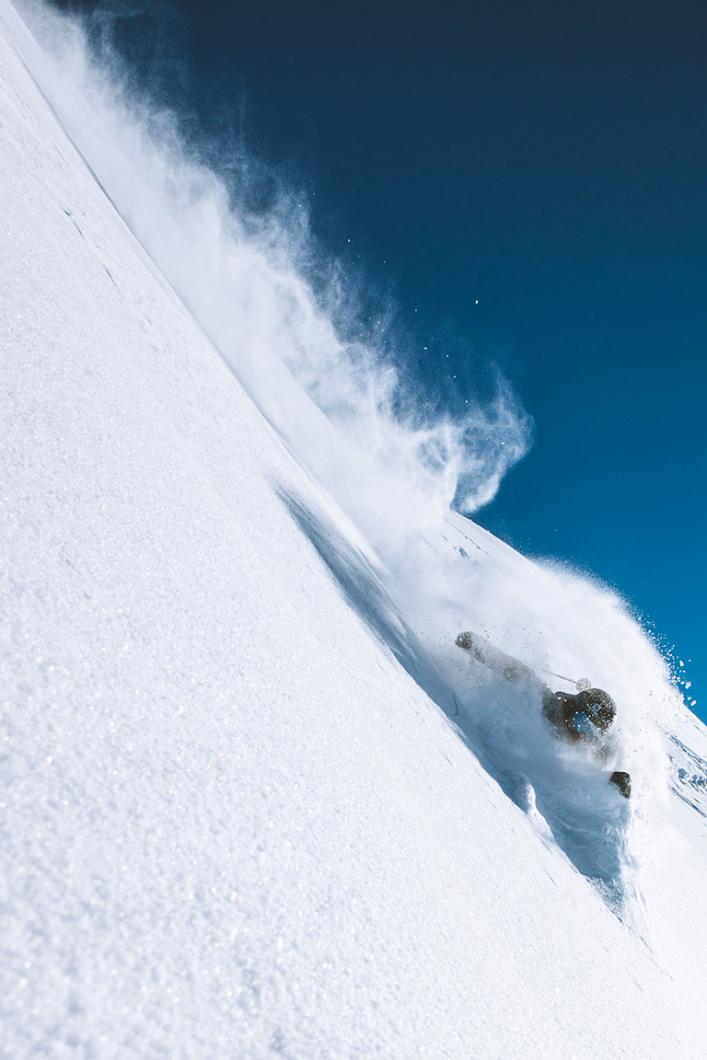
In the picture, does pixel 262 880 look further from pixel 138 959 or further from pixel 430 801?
pixel 430 801

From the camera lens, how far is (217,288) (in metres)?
20.2

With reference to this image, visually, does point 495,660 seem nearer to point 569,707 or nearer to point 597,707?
point 569,707

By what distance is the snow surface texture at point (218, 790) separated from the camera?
3.51 feet

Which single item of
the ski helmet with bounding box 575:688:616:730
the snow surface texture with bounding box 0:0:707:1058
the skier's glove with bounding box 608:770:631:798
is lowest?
the snow surface texture with bounding box 0:0:707:1058

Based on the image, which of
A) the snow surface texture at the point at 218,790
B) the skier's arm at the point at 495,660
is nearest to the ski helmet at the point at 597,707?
the skier's arm at the point at 495,660

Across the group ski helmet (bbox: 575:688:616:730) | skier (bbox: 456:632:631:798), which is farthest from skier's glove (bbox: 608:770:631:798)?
ski helmet (bbox: 575:688:616:730)

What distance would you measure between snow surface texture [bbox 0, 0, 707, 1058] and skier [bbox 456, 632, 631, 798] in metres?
1.90

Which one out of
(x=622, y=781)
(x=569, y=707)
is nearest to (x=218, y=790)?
(x=622, y=781)

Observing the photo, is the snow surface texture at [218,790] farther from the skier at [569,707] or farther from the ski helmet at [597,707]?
the ski helmet at [597,707]

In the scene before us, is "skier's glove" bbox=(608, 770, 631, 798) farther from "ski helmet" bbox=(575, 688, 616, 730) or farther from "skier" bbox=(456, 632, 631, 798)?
"ski helmet" bbox=(575, 688, 616, 730)

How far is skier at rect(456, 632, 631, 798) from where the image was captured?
324 inches

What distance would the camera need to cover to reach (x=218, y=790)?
1555mm

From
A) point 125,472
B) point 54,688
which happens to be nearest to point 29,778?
point 54,688

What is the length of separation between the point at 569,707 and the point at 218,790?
7870 mm
